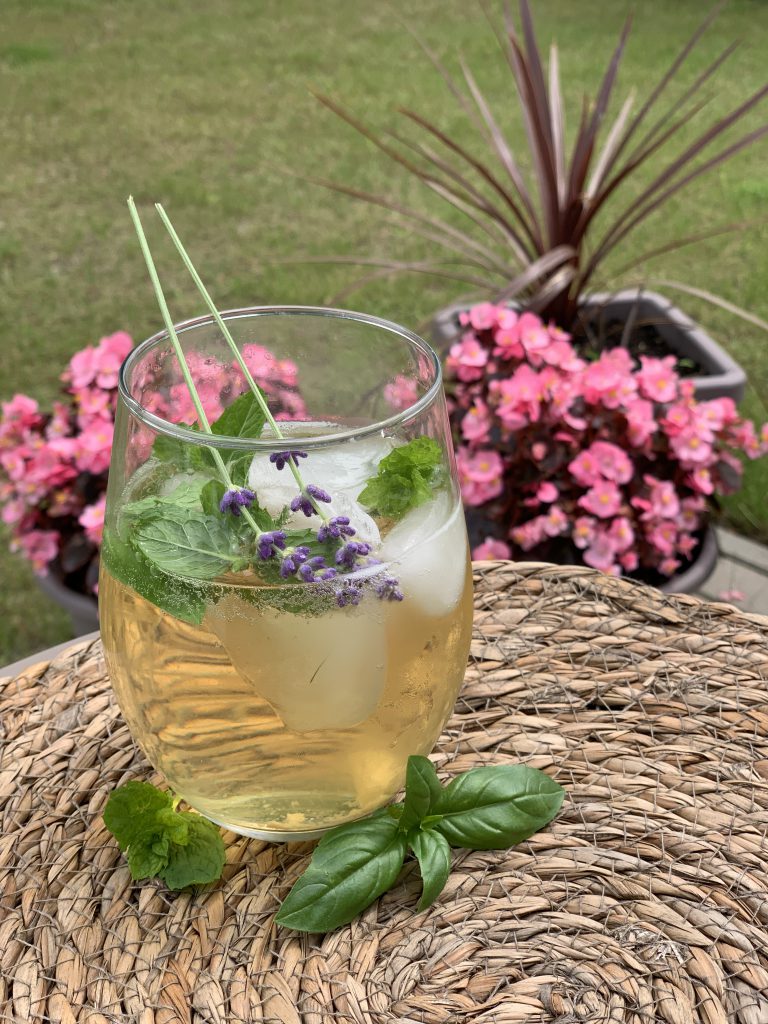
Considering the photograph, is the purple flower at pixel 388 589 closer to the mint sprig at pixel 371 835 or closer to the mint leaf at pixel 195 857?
the mint sprig at pixel 371 835

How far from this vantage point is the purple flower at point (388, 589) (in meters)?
0.69

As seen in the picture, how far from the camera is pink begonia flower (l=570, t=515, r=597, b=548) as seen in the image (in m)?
1.71

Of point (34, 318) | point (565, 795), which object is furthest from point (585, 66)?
point (565, 795)

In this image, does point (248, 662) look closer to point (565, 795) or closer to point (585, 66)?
point (565, 795)

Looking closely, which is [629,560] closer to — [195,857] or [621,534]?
[621,534]

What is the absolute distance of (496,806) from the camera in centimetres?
85

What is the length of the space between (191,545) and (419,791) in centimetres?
26

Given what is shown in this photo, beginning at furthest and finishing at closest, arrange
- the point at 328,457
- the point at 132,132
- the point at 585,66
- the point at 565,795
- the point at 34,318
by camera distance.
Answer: the point at 585,66, the point at 132,132, the point at 34,318, the point at 565,795, the point at 328,457

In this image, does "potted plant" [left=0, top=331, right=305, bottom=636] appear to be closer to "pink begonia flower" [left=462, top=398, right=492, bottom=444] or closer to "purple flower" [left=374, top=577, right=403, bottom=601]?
"pink begonia flower" [left=462, top=398, right=492, bottom=444]

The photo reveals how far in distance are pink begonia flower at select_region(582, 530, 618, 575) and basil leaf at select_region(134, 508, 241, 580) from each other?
3.66ft

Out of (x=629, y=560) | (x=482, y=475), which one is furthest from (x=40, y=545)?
(x=629, y=560)

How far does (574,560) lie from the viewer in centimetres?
179

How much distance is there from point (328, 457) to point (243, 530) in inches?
2.7

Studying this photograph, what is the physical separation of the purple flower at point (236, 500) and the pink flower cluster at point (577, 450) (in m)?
1.09
